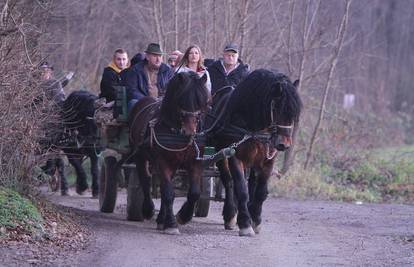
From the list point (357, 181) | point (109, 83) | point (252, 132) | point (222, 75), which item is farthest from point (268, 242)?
point (357, 181)

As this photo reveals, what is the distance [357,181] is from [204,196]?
7798 mm

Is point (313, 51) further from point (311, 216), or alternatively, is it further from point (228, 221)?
point (228, 221)

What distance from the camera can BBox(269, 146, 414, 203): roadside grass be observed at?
17.8 meters

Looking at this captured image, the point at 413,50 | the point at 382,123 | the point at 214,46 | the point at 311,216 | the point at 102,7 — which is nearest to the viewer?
the point at 311,216

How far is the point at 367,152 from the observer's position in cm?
2164

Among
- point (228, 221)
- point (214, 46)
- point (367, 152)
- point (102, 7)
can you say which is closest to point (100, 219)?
point (228, 221)

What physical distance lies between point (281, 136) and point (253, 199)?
Answer: 4.61 ft

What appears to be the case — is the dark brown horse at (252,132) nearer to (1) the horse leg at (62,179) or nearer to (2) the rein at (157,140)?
(2) the rein at (157,140)

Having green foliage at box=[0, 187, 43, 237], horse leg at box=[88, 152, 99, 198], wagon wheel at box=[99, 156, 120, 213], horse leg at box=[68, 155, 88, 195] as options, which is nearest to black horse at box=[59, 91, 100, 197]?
horse leg at box=[88, 152, 99, 198]

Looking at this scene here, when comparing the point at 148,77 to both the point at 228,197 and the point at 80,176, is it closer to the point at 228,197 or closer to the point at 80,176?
the point at 228,197

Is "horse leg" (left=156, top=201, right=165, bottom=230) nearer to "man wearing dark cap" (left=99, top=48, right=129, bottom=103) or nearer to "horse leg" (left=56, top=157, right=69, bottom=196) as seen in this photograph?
"man wearing dark cap" (left=99, top=48, right=129, bottom=103)

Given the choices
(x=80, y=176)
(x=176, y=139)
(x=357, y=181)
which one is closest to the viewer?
(x=176, y=139)

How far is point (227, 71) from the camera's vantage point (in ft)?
40.9

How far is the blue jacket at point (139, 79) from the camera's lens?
1260 cm
